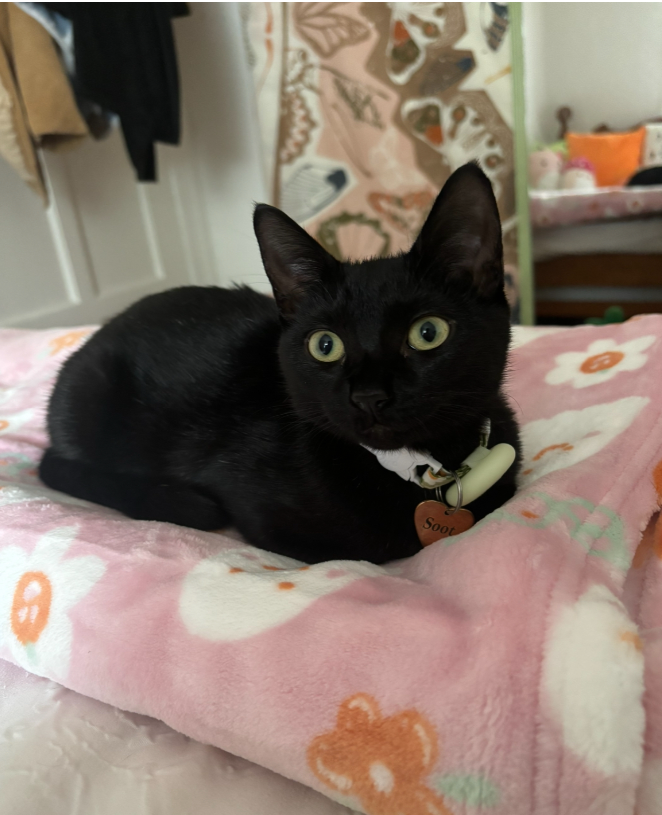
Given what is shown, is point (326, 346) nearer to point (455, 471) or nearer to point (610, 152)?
point (455, 471)

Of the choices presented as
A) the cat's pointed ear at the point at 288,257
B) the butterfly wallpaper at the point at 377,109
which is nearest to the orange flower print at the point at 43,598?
the cat's pointed ear at the point at 288,257

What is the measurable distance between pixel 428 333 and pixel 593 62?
200cm

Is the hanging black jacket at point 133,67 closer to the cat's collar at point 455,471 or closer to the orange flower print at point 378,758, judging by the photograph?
the cat's collar at point 455,471

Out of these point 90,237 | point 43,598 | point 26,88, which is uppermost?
point 26,88

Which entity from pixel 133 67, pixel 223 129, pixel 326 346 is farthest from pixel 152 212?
pixel 326 346

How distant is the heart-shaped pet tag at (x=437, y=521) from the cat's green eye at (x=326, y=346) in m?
0.20

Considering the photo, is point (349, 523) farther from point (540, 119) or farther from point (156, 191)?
point (156, 191)

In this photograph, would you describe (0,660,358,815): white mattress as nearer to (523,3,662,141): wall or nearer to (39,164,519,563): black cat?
(39,164,519,563): black cat

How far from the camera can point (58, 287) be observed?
7.00 ft

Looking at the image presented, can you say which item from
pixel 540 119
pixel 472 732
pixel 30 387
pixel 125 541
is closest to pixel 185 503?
pixel 125 541

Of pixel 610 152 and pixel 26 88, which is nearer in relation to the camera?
pixel 26 88

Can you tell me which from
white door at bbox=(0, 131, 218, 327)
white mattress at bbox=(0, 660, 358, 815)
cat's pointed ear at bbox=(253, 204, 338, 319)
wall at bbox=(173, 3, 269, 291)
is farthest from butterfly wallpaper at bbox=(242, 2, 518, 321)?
white mattress at bbox=(0, 660, 358, 815)

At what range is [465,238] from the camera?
0.66 meters

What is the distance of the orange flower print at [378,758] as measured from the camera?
16.6 inches
